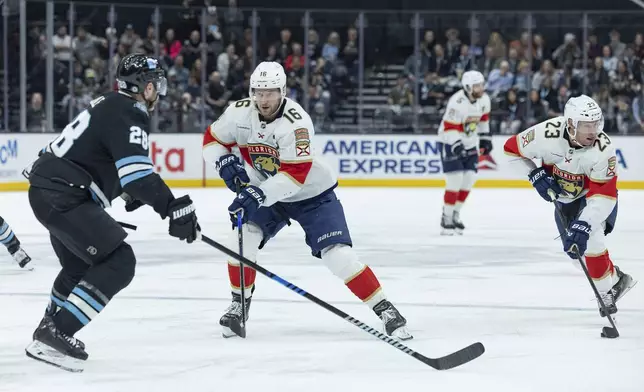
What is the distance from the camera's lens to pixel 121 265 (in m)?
3.88

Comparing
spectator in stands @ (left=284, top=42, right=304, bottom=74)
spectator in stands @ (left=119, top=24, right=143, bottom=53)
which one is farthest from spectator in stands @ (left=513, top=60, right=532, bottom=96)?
spectator in stands @ (left=119, top=24, right=143, bottom=53)

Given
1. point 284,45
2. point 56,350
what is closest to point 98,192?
point 56,350

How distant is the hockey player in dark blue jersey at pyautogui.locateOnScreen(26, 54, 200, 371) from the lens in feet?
12.3

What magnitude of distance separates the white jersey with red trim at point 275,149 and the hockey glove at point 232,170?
48 mm

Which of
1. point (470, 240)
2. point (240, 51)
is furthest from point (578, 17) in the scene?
point (470, 240)

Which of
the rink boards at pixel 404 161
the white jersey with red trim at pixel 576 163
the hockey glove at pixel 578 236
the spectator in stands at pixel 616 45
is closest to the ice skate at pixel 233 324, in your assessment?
the hockey glove at pixel 578 236

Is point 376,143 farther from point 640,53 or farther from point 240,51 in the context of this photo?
point 640,53

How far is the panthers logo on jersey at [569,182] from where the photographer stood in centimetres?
502

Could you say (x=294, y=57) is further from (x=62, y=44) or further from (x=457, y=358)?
(x=457, y=358)

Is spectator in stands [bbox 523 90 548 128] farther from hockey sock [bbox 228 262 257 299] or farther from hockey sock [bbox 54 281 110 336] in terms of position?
hockey sock [bbox 54 281 110 336]

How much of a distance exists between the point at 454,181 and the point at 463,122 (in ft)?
1.71

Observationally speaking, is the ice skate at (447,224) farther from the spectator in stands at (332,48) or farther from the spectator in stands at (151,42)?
the spectator in stands at (151,42)

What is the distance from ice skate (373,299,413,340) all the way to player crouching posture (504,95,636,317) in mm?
799

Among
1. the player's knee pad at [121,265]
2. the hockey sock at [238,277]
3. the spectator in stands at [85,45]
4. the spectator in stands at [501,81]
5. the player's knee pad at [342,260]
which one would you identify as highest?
the spectator in stands at [85,45]
